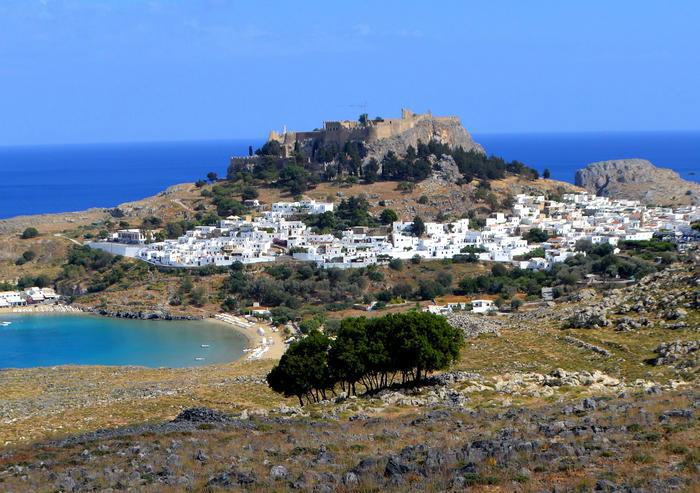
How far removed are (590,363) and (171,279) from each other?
3691 cm

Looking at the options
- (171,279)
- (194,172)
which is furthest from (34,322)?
(194,172)

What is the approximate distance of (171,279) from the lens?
191 feet

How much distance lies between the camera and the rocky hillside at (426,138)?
77.9 m

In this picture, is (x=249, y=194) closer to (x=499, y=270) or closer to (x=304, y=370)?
(x=499, y=270)

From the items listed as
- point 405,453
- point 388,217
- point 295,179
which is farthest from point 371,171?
point 405,453

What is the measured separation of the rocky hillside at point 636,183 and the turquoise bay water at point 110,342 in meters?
51.3

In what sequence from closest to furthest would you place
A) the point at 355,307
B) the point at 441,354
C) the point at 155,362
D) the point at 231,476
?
the point at 231,476 < the point at 441,354 < the point at 155,362 < the point at 355,307

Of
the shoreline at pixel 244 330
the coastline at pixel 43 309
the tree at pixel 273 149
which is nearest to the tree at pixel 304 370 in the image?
the shoreline at pixel 244 330

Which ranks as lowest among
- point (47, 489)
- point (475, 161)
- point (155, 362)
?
point (155, 362)

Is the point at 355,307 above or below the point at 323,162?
below

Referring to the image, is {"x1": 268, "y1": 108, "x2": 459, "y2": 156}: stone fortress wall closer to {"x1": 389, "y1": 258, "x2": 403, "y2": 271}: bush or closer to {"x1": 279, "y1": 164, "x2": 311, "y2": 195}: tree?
{"x1": 279, "y1": 164, "x2": 311, "y2": 195}: tree

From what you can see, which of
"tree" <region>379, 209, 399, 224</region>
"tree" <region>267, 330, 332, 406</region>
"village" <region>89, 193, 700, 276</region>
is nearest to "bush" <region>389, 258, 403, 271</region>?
"village" <region>89, 193, 700, 276</region>

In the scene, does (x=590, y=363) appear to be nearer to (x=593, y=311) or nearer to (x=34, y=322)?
(x=593, y=311)

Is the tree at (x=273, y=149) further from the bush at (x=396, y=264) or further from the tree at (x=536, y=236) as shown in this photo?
the bush at (x=396, y=264)
